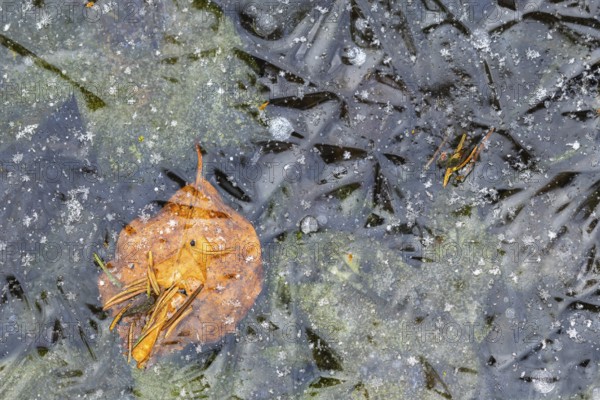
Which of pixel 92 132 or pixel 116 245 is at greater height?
pixel 92 132

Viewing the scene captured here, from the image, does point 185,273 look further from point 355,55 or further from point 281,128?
point 355,55

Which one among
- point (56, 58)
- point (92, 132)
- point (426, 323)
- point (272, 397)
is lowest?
point (272, 397)

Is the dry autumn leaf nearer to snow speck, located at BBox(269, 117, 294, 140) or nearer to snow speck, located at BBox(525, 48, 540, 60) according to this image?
snow speck, located at BBox(269, 117, 294, 140)

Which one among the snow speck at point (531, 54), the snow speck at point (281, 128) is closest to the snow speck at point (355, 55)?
the snow speck at point (281, 128)

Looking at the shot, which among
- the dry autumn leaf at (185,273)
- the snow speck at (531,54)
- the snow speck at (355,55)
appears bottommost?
the dry autumn leaf at (185,273)

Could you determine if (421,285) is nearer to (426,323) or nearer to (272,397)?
(426,323)

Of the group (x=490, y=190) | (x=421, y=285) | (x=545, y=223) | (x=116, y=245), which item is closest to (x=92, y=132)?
(x=116, y=245)

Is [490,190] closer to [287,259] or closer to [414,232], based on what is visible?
[414,232]

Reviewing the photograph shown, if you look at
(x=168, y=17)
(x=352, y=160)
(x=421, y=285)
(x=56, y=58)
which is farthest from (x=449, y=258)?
(x=56, y=58)

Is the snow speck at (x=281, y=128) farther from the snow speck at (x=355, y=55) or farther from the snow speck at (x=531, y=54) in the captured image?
the snow speck at (x=531, y=54)
